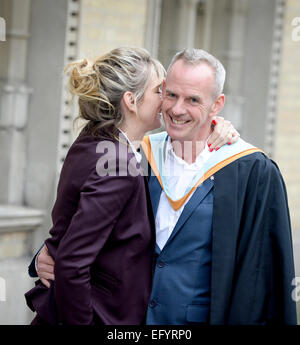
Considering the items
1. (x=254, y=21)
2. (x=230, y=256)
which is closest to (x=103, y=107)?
(x=230, y=256)

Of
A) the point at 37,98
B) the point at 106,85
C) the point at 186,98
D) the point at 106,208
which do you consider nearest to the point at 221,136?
the point at 186,98

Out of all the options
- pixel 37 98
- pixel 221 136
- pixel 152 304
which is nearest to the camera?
pixel 152 304

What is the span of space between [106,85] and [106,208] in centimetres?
56

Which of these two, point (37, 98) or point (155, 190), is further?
point (37, 98)

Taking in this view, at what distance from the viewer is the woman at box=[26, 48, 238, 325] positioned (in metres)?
2.43

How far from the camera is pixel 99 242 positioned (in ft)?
8.02

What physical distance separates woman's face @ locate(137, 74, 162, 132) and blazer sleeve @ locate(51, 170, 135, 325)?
1.38 ft

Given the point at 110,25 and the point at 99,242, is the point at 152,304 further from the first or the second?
the point at 110,25

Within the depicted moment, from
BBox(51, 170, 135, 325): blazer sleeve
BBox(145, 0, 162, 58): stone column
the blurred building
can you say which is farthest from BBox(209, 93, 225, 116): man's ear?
BBox(145, 0, 162, 58): stone column

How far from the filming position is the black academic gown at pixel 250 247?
8.81 feet

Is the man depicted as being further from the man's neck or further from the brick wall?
the brick wall

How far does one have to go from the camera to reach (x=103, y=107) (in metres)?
2.65

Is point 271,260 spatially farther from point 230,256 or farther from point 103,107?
point 103,107

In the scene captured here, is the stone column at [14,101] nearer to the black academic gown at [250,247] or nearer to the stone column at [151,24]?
the stone column at [151,24]
